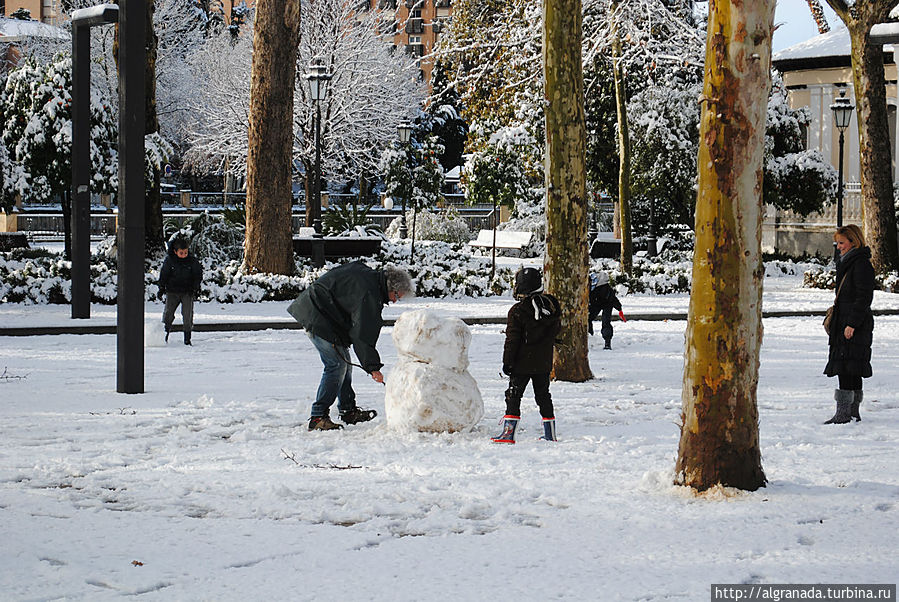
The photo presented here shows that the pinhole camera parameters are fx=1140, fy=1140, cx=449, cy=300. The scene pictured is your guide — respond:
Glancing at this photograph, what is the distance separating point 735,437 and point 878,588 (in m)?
1.78

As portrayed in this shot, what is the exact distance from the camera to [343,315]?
8.70m

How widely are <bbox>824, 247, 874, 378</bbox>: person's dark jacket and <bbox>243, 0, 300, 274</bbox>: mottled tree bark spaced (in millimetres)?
14461

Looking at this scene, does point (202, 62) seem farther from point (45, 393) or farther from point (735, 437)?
point (735, 437)

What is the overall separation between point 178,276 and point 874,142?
16.7 metres

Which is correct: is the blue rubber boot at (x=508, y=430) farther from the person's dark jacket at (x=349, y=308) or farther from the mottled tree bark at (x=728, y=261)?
the mottled tree bark at (x=728, y=261)

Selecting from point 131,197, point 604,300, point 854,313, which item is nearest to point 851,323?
point 854,313

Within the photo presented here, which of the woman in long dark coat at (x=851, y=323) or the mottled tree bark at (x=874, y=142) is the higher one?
the mottled tree bark at (x=874, y=142)

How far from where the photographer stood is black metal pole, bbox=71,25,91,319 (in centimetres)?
1664

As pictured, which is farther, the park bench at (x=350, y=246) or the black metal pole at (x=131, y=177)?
→ the park bench at (x=350, y=246)

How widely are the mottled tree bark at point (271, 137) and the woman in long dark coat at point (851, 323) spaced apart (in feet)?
47.3

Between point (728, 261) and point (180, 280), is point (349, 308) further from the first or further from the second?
point (180, 280)

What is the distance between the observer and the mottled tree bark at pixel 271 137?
21578 millimetres

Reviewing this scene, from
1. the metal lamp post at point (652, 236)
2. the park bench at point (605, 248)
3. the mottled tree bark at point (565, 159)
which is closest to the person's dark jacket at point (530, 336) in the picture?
the mottled tree bark at point (565, 159)

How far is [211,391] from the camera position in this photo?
10.9 meters
